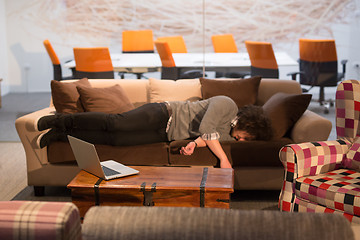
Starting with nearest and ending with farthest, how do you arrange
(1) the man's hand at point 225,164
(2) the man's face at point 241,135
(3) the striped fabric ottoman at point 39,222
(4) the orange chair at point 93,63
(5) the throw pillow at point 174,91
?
1. (3) the striped fabric ottoman at point 39,222
2. (1) the man's hand at point 225,164
3. (2) the man's face at point 241,135
4. (5) the throw pillow at point 174,91
5. (4) the orange chair at point 93,63

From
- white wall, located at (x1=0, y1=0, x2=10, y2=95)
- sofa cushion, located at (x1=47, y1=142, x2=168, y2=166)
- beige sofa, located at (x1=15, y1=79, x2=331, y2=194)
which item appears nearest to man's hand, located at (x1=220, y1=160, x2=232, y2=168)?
beige sofa, located at (x1=15, y1=79, x2=331, y2=194)

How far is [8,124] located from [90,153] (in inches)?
125

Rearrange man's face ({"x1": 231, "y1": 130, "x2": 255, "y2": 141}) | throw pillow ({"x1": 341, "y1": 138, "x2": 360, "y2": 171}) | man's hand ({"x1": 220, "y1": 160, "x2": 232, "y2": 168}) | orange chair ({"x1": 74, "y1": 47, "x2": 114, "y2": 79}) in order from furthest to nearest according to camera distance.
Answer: orange chair ({"x1": 74, "y1": 47, "x2": 114, "y2": 79}) → man's face ({"x1": 231, "y1": 130, "x2": 255, "y2": 141}) → man's hand ({"x1": 220, "y1": 160, "x2": 232, "y2": 168}) → throw pillow ({"x1": 341, "y1": 138, "x2": 360, "y2": 171})

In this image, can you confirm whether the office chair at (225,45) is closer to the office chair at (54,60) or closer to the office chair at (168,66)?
the office chair at (168,66)

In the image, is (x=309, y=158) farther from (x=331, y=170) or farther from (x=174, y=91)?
(x=174, y=91)

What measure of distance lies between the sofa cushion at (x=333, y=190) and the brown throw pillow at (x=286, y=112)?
2.27 feet

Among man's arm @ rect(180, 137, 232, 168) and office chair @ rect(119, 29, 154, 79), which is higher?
office chair @ rect(119, 29, 154, 79)

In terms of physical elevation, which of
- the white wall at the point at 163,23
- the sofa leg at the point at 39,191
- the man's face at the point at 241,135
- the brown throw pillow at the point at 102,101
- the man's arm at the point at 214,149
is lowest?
the sofa leg at the point at 39,191

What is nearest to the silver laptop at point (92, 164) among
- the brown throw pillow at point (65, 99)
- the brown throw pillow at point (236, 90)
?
the brown throw pillow at point (65, 99)

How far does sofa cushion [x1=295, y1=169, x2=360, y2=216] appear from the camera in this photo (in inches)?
94.6

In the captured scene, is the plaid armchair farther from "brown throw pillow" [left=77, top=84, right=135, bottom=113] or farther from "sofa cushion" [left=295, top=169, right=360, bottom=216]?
"brown throw pillow" [left=77, top=84, right=135, bottom=113]

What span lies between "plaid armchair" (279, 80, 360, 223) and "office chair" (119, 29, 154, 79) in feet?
8.18

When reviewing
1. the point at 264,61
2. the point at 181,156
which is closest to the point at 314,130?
the point at 181,156

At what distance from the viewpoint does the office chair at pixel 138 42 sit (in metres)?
4.97
